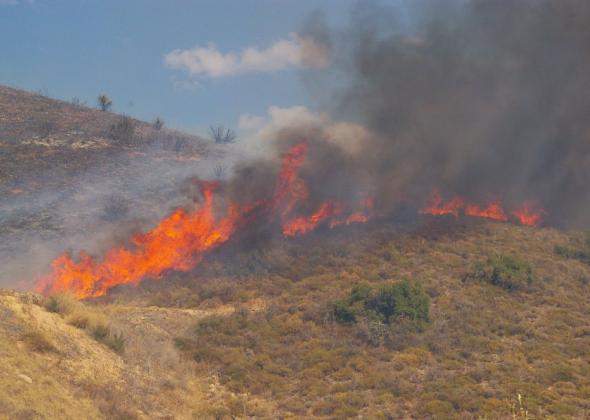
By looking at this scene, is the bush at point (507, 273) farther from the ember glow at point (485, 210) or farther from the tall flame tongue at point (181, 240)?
the tall flame tongue at point (181, 240)

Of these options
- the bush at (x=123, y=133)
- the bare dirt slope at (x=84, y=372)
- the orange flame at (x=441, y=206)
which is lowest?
the bare dirt slope at (x=84, y=372)

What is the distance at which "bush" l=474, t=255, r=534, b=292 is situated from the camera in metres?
28.6

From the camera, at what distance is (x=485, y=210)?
4181 centimetres

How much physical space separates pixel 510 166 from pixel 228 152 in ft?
118

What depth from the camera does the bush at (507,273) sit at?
28.6m

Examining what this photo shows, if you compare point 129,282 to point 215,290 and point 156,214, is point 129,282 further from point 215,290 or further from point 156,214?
point 156,214

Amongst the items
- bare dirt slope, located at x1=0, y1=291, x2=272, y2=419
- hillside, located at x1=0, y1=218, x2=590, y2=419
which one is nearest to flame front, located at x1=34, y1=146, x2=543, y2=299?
hillside, located at x1=0, y1=218, x2=590, y2=419

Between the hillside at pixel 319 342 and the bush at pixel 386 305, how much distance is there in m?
0.41

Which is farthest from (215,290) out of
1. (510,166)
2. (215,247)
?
(510,166)

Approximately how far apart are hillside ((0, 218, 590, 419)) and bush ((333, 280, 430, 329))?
0.41 metres

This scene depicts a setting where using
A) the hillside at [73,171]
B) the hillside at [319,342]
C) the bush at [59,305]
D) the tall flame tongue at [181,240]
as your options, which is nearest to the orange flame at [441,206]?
the hillside at [319,342]

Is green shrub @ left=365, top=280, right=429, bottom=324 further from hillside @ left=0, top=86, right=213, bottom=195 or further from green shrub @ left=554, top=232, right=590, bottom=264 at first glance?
hillside @ left=0, top=86, right=213, bottom=195

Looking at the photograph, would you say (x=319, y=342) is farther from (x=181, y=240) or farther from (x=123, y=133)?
(x=123, y=133)

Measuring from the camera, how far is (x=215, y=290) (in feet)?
97.5
